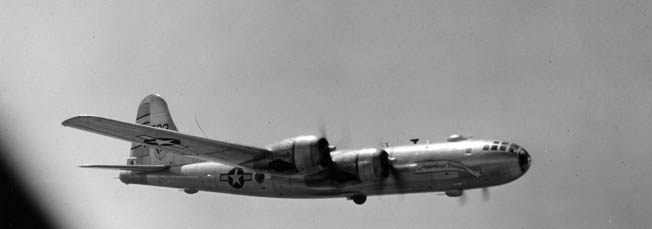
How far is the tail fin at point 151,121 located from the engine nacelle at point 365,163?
9.91 m

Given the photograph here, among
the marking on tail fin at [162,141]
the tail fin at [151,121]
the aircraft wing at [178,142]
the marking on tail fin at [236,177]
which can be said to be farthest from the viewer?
the tail fin at [151,121]

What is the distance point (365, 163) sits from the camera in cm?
3459

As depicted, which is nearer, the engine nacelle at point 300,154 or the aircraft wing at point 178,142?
the aircraft wing at point 178,142

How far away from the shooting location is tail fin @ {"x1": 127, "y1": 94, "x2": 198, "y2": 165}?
4256cm

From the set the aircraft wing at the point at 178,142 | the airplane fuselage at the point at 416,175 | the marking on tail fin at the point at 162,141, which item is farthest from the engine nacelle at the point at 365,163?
the marking on tail fin at the point at 162,141

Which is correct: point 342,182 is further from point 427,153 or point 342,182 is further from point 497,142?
point 497,142

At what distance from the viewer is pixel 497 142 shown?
111 feet

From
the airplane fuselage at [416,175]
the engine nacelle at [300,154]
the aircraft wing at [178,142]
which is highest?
the aircraft wing at [178,142]

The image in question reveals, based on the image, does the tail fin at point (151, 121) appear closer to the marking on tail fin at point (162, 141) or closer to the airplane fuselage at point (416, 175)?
the airplane fuselage at point (416, 175)

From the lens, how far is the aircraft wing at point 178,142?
3278 centimetres

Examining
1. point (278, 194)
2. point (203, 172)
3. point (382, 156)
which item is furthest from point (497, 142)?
point (203, 172)

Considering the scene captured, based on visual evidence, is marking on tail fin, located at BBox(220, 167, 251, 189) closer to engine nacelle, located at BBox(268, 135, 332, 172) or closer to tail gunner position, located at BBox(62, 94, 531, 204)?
tail gunner position, located at BBox(62, 94, 531, 204)

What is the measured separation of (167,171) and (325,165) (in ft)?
27.0

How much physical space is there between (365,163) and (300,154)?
2.40 m
